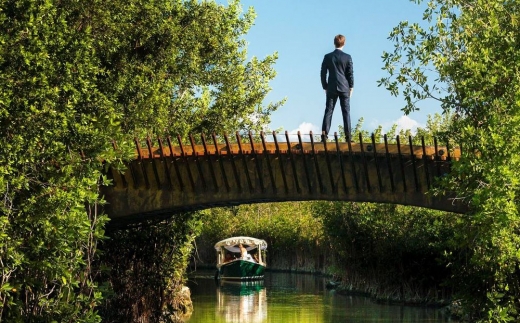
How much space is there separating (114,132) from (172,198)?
3082mm

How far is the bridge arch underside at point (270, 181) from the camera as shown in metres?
17.6

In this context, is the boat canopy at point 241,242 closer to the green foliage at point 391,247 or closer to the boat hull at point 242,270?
the boat hull at point 242,270

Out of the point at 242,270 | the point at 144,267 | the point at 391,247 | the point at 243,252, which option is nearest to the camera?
the point at 144,267

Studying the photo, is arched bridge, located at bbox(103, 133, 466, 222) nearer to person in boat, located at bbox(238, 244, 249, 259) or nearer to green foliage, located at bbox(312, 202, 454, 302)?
green foliage, located at bbox(312, 202, 454, 302)

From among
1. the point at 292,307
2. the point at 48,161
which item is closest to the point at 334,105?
the point at 48,161

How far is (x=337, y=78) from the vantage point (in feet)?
54.8

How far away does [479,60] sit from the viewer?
15.6m

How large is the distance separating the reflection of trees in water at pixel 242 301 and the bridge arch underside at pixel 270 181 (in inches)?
445

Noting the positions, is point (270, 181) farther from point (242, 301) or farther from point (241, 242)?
point (241, 242)

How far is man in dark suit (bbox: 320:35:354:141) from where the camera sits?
16734 mm

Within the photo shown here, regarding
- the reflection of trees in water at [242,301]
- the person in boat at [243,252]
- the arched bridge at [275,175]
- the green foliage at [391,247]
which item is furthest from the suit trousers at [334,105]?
the person in boat at [243,252]

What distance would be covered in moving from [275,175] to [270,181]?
0.14 metres

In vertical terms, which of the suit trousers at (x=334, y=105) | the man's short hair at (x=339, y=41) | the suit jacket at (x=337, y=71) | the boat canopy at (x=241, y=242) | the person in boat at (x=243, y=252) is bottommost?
the suit trousers at (x=334, y=105)

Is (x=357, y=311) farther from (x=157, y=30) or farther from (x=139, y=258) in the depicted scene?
(x=157, y=30)
